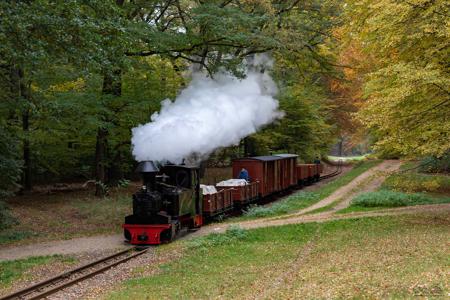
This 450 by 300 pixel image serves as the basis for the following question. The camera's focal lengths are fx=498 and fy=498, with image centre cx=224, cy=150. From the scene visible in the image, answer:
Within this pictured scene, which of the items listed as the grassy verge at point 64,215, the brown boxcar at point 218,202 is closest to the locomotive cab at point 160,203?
the brown boxcar at point 218,202

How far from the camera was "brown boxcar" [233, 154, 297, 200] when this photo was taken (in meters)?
25.5

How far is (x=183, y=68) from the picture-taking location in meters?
30.7

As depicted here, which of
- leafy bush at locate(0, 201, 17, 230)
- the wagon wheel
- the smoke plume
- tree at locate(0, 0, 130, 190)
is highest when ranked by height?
tree at locate(0, 0, 130, 190)

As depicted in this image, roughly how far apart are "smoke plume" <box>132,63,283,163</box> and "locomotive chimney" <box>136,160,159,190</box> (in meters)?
0.67

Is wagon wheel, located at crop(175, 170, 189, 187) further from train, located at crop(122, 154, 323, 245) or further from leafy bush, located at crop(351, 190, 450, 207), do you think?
leafy bush, located at crop(351, 190, 450, 207)

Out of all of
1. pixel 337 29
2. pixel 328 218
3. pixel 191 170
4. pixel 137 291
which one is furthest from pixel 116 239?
pixel 337 29

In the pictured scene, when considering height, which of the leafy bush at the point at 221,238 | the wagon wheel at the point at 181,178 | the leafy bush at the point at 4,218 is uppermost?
the wagon wheel at the point at 181,178

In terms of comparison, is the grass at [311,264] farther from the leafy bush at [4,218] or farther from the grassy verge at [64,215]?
the leafy bush at [4,218]

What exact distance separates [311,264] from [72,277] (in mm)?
5896

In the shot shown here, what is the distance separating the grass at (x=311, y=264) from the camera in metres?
9.16

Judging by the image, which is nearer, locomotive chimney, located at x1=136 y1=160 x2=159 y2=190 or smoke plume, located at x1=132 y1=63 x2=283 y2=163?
locomotive chimney, located at x1=136 y1=160 x2=159 y2=190

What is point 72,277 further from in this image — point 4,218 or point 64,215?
point 64,215

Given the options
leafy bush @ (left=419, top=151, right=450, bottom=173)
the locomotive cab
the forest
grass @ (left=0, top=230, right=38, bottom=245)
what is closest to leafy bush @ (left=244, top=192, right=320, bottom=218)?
the locomotive cab

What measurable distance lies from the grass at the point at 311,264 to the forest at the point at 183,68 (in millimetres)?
2816
